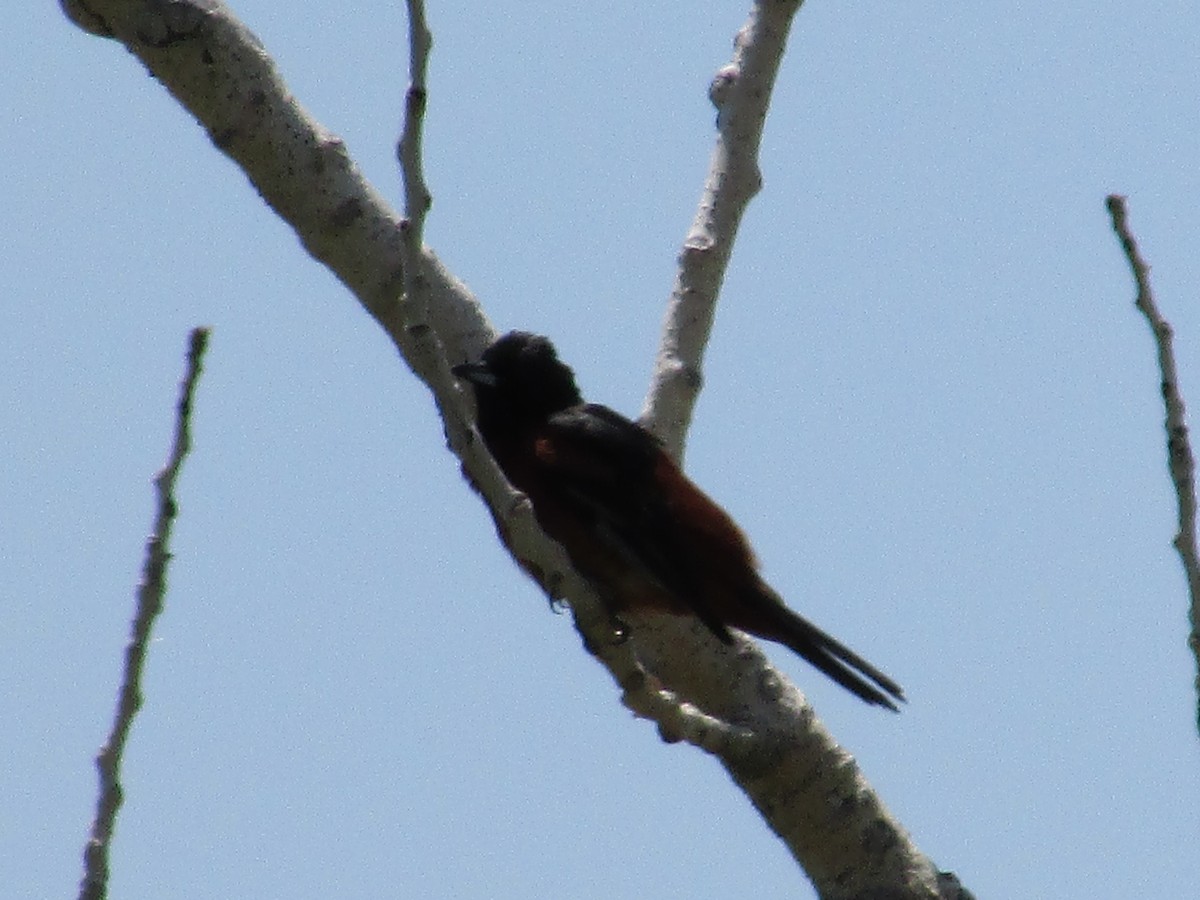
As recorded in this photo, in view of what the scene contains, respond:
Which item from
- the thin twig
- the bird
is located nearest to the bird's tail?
the bird

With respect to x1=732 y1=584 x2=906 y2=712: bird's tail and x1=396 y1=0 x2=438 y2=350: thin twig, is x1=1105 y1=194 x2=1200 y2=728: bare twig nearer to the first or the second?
x1=396 y1=0 x2=438 y2=350: thin twig

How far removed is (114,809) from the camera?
280cm

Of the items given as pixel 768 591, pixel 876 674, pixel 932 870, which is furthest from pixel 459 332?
pixel 932 870

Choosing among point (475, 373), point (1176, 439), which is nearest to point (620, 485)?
point (475, 373)

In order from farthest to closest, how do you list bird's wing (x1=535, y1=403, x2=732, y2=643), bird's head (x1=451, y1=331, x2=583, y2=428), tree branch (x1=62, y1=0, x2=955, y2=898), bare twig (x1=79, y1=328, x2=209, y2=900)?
bird's head (x1=451, y1=331, x2=583, y2=428) → bird's wing (x1=535, y1=403, x2=732, y2=643) → tree branch (x1=62, y1=0, x2=955, y2=898) → bare twig (x1=79, y1=328, x2=209, y2=900)

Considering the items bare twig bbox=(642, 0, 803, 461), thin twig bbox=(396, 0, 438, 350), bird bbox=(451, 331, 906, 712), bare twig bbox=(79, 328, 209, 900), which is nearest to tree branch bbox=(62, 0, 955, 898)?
bare twig bbox=(642, 0, 803, 461)

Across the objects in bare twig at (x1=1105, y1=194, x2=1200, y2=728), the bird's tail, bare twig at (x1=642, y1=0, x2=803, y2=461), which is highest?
bare twig at (x1=642, y1=0, x2=803, y2=461)

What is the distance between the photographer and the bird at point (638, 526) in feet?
18.1

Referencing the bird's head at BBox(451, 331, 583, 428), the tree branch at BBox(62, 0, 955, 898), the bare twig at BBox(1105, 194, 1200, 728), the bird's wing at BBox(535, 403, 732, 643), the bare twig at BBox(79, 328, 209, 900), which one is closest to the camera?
the bare twig at BBox(79, 328, 209, 900)

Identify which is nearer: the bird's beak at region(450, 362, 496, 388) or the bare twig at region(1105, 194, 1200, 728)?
the bare twig at region(1105, 194, 1200, 728)

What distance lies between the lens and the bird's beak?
5547 millimetres

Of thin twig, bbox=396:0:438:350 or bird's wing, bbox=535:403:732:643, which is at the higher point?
bird's wing, bbox=535:403:732:643

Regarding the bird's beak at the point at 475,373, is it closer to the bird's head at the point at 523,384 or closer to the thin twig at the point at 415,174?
the bird's head at the point at 523,384

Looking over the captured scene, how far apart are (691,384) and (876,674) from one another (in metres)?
1.05
